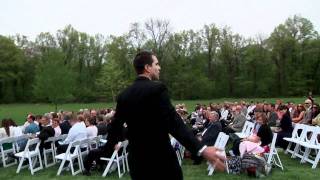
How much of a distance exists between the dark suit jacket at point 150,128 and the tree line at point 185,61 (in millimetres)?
54372

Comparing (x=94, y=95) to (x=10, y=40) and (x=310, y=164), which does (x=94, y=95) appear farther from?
(x=310, y=164)

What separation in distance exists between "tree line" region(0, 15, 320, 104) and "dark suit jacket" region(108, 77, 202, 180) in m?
54.4

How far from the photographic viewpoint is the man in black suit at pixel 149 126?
307 centimetres

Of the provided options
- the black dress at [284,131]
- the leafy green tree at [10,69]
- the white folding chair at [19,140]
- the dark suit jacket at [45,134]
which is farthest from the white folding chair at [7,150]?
the leafy green tree at [10,69]

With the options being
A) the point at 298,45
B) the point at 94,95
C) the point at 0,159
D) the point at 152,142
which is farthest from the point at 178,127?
the point at 94,95

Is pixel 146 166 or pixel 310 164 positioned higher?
pixel 146 166

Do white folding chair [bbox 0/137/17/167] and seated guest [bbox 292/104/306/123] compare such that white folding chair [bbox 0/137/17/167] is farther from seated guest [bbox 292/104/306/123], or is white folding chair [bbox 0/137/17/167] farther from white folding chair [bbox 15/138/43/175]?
seated guest [bbox 292/104/306/123]

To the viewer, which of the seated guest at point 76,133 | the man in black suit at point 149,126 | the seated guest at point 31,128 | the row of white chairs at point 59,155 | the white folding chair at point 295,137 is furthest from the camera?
the seated guest at point 31,128

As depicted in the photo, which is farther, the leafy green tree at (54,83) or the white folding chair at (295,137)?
the leafy green tree at (54,83)

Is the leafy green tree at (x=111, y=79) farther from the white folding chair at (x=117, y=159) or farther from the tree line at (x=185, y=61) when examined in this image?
the white folding chair at (x=117, y=159)

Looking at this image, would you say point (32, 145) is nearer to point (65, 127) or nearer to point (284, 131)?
point (65, 127)

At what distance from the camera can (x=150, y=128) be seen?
314 centimetres

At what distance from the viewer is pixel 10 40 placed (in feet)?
220

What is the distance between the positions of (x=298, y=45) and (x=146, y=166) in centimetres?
5822
